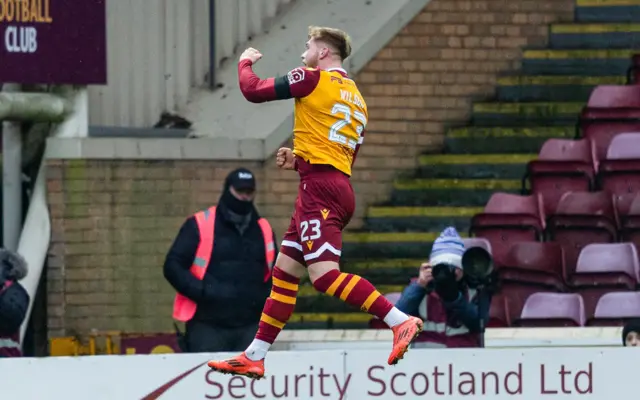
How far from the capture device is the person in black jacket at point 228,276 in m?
12.5

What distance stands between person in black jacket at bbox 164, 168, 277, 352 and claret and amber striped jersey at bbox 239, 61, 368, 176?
104 inches

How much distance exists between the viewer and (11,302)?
12148mm

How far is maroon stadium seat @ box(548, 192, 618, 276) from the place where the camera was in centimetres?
1407

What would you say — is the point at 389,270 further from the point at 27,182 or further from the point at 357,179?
the point at 27,182

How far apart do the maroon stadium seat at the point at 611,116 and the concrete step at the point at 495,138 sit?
1.86 feet

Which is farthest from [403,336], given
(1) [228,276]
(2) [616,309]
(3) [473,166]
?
(3) [473,166]

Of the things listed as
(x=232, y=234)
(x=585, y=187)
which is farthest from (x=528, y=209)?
(x=232, y=234)

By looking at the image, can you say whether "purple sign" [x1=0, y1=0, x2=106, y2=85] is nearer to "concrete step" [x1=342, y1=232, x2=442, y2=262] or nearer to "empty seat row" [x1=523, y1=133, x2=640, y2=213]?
"concrete step" [x1=342, y1=232, x2=442, y2=262]

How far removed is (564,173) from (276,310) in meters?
4.92

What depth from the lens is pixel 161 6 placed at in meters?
15.4

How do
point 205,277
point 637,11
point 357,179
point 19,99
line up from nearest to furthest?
point 205,277 < point 19,99 < point 357,179 < point 637,11

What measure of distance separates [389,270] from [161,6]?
2533 mm

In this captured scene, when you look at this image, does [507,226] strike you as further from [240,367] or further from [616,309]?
[240,367]

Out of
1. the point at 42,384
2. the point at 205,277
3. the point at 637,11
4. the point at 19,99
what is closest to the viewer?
the point at 42,384
